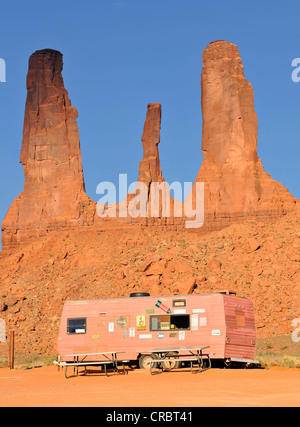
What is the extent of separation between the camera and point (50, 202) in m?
82.0

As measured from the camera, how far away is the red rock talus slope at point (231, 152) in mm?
73625

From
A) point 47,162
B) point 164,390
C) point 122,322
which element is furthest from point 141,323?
point 47,162

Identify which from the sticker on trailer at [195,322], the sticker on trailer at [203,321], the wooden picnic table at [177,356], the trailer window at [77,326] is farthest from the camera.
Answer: the trailer window at [77,326]

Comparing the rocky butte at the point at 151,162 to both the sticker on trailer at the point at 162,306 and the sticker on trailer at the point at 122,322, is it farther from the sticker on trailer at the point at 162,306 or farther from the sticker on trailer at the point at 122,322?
the sticker on trailer at the point at 122,322

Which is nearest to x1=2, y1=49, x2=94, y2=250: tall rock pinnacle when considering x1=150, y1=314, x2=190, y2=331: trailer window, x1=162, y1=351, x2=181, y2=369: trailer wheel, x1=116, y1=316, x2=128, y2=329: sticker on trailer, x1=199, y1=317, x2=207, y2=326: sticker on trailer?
x1=116, y1=316, x2=128, y2=329: sticker on trailer

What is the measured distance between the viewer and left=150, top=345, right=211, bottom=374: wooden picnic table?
91.1 ft

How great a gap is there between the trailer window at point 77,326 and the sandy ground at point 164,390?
6.83ft

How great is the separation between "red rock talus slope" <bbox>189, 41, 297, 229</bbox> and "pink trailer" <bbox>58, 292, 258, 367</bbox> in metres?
44.0

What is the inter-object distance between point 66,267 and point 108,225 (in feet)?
28.7

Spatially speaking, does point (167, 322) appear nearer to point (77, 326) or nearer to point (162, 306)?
point (162, 306)

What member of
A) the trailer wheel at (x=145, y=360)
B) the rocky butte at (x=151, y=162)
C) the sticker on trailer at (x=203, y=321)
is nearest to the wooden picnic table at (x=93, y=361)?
the trailer wheel at (x=145, y=360)

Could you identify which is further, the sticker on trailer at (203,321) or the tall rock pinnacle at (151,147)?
the tall rock pinnacle at (151,147)
